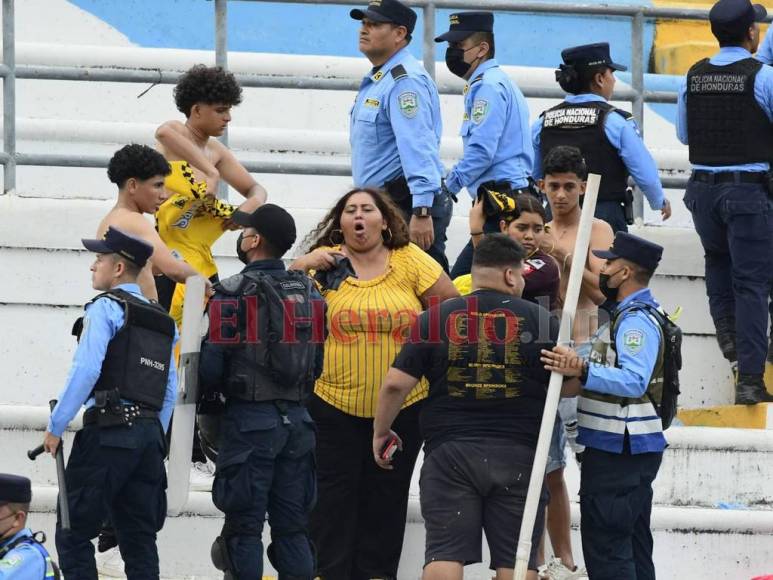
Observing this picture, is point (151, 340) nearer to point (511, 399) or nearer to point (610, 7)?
point (511, 399)

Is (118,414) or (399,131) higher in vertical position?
(399,131)

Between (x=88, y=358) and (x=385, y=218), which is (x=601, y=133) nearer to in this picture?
(x=385, y=218)

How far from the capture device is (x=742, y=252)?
318 inches

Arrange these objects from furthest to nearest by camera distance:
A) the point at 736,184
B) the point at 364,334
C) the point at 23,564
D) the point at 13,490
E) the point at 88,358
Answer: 1. the point at 736,184
2. the point at 364,334
3. the point at 88,358
4. the point at 13,490
5. the point at 23,564

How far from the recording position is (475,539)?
6168 millimetres

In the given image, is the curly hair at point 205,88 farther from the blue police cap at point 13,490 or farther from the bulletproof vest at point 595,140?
the blue police cap at point 13,490

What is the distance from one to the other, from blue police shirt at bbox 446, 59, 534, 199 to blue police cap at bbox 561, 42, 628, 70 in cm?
31

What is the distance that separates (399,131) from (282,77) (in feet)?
3.85

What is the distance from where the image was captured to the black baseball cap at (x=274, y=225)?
255 inches

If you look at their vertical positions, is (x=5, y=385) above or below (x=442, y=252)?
below

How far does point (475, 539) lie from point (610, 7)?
3848 mm

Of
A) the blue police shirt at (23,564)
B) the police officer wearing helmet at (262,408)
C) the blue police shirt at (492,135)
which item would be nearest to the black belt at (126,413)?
the police officer wearing helmet at (262,408)

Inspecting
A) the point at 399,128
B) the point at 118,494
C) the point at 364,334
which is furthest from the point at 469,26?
the point at 118,494

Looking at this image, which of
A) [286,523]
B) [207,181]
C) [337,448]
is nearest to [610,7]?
[207,181]
